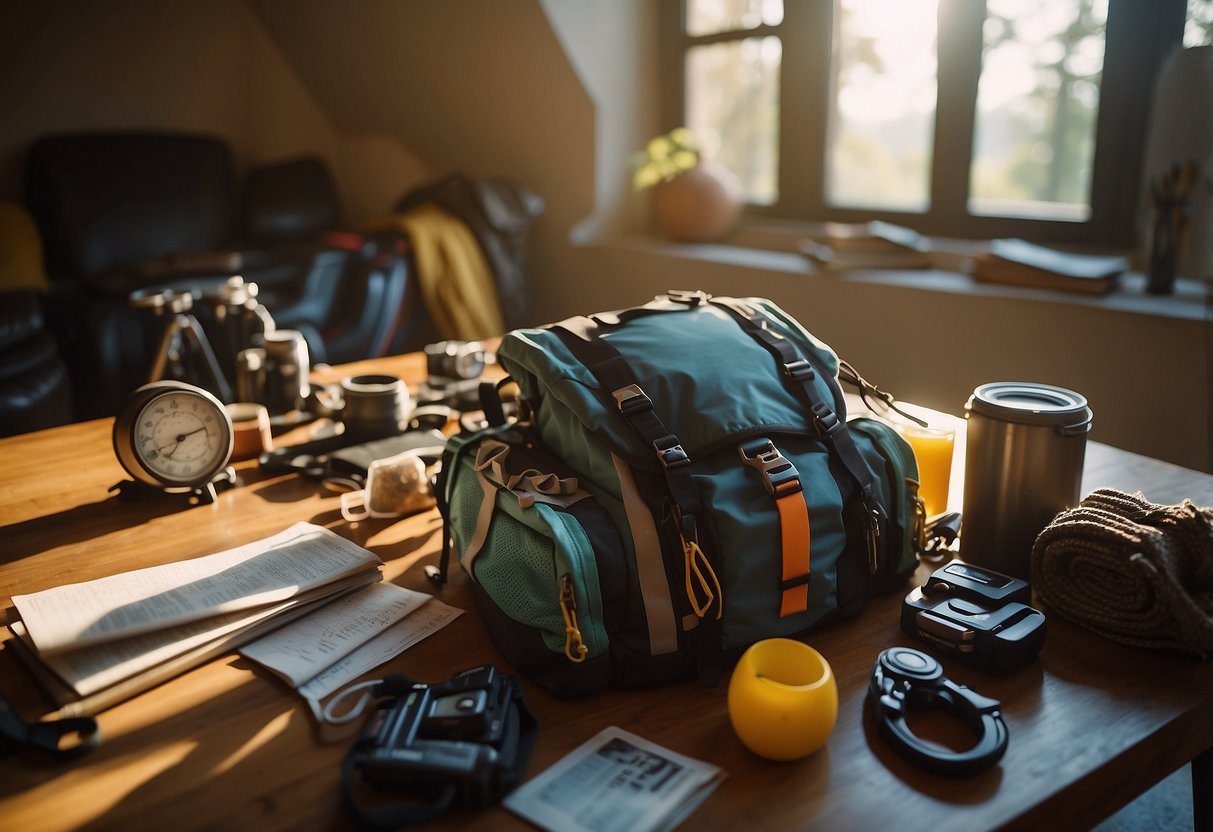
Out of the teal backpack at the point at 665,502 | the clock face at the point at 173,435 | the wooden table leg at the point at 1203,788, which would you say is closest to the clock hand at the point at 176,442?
the clock face at the point at 173,435

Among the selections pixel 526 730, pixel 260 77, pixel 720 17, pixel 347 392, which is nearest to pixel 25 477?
pixel 347 392

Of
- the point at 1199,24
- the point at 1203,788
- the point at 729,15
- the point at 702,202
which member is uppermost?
the point at 729,15

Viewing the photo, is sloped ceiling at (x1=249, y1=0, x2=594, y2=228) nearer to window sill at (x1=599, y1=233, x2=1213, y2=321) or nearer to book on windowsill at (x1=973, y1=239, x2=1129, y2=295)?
window sill at (x1=599, y1=233, x2=1213, y2=321)

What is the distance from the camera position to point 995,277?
249 cm

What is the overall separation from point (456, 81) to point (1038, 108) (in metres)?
2.33

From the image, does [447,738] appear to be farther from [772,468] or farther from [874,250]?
[874,250]

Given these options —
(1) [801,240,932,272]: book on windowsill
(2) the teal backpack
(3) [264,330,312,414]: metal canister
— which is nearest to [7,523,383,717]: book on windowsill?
(2) the teal backpack

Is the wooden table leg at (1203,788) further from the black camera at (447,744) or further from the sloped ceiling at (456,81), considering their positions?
the sloped ceiling at (456,81)

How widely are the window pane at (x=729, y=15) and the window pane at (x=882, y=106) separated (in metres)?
0.25

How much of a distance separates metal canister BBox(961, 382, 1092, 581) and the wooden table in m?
0.13

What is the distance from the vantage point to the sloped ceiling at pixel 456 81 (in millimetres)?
3557

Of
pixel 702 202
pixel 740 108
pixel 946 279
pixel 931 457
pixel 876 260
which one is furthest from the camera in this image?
pixel 740 108

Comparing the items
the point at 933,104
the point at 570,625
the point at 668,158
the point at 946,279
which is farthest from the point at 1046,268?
the point at 570,625

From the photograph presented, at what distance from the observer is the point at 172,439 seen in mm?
1344
